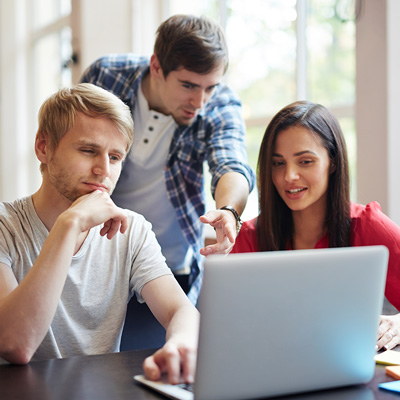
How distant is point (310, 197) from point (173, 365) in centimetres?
98

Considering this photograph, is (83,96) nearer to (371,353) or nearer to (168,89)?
(168,89)

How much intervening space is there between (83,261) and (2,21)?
14.9 feet

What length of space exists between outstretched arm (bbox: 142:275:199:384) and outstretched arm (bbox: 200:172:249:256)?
0.44 ft

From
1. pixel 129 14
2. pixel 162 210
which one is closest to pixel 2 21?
pixel 129 14

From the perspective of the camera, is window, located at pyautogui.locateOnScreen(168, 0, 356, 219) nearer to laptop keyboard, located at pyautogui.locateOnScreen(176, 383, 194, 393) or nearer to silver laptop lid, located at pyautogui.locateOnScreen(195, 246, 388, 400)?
silver laptop lid, located at pyautogui.locateOnScreen(195, 246, 388, 400)

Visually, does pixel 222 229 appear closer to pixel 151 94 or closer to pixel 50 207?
pixel 50 207

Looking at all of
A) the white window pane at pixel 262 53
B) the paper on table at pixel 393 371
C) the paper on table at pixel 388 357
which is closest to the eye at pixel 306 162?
the paper on table at pixel 388 357

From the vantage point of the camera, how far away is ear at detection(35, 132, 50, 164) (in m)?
1.54

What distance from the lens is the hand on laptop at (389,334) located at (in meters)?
1.28

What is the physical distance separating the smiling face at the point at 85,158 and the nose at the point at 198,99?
0.51 meters

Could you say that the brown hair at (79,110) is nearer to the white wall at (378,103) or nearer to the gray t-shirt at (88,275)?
the gray t-shirt at (88,275)

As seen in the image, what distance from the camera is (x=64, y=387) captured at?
0.99m

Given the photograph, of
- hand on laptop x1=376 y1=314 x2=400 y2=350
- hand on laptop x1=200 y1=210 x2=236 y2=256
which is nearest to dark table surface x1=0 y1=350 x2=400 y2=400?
hand on laptop x1=376 y1=314 x2=400 y2=350

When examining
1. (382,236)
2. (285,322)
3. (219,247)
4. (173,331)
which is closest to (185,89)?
(219,247)
